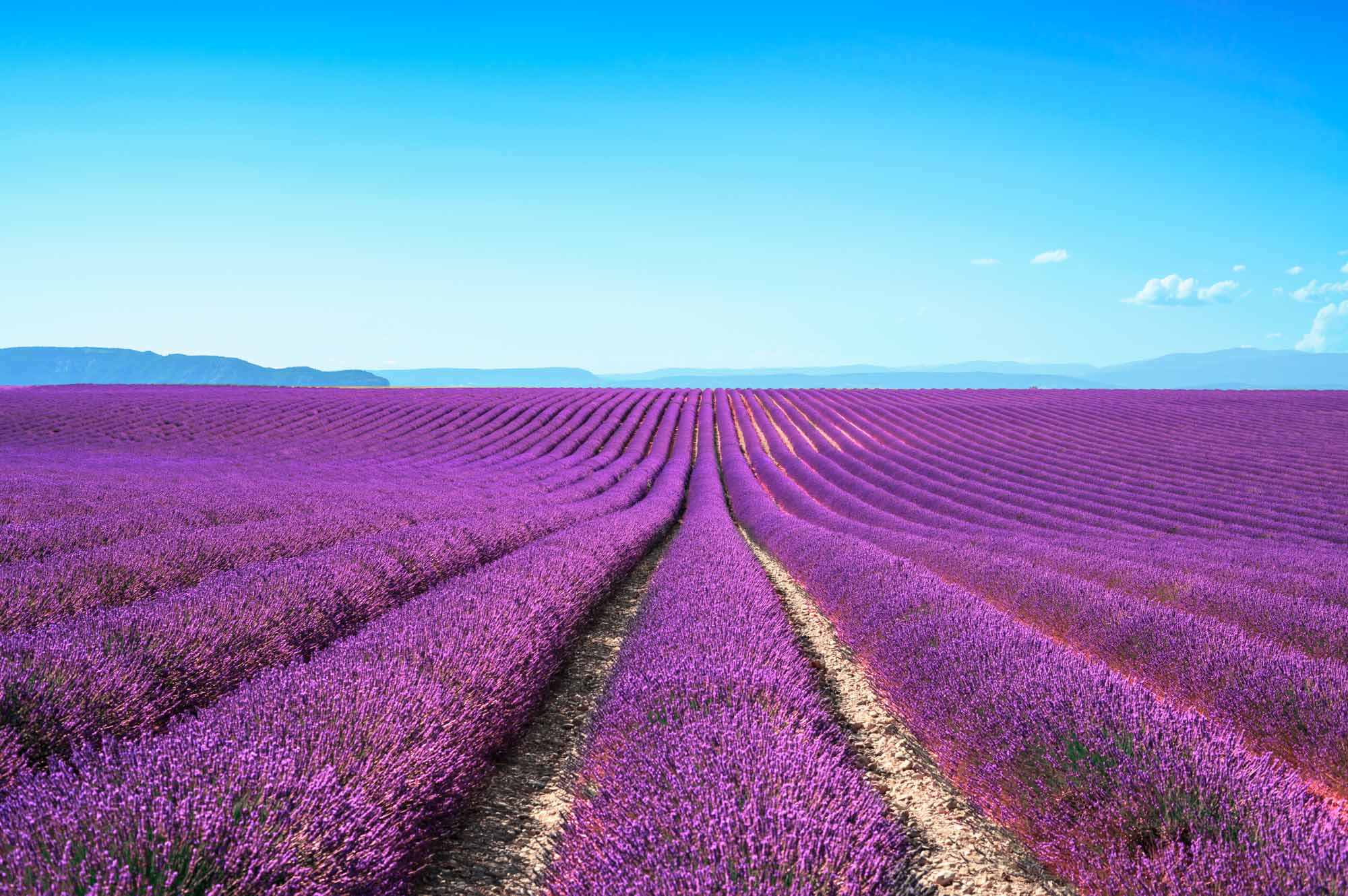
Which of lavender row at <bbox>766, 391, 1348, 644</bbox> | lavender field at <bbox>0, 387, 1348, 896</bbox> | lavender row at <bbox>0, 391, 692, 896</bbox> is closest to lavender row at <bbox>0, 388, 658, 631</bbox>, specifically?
lavender field at <bbox>0, 387, 1348, 896</bbox>

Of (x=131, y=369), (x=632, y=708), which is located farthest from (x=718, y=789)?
(x=131, y=369)

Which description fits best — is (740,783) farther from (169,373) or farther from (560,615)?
(169,373)

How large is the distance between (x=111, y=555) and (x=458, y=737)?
335cm

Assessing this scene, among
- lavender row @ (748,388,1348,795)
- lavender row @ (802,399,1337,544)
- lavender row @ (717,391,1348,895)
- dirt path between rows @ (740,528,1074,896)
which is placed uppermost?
lavender row @ (717,391,1348,895)

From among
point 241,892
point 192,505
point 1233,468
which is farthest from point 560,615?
point 1233,468

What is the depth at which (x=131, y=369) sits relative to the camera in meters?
174

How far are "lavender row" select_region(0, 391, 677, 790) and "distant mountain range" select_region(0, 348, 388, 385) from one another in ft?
582

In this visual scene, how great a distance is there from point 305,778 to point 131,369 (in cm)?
22438

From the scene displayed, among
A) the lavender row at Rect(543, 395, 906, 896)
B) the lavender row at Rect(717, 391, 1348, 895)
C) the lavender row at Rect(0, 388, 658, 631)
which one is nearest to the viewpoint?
the lavender row at Rect(543, 395, 906, 896)

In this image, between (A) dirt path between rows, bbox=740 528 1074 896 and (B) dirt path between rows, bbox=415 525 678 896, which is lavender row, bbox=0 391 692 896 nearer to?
(B) dirt path between rows, bbox=415 525 678 896

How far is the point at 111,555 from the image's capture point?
4.30 meters

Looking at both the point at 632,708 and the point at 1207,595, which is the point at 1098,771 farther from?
the point at 1207,595

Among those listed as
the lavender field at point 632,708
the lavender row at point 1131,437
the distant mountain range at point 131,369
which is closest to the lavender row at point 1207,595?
the lavender field at point 632,708

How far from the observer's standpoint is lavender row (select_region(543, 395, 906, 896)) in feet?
5.16
